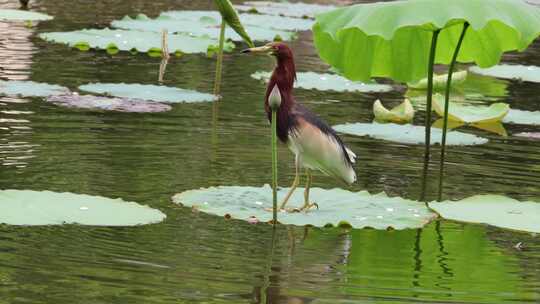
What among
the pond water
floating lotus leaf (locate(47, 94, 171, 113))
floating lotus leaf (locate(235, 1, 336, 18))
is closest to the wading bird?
the pond water

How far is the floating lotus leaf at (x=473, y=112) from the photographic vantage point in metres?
12.0

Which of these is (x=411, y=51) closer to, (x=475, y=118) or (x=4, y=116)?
(x=475, y=118)

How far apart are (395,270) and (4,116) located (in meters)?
4.88

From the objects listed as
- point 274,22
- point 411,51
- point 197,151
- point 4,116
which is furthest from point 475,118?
point 274,22

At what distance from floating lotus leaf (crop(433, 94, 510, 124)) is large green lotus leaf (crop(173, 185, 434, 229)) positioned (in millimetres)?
3779

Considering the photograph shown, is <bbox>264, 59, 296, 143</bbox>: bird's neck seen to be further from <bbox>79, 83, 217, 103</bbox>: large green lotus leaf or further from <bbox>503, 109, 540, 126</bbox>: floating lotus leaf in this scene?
<bbox>503, 109, 540, 126</bbox>: floating lotus leaf

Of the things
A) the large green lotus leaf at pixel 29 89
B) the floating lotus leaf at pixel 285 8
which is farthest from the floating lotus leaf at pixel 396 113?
the floating lotus leaf at pixel 285 8

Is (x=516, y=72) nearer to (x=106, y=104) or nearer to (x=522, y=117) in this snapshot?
(x=522, y=117)

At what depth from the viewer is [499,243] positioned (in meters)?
7.71

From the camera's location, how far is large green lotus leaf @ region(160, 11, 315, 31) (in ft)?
58.8

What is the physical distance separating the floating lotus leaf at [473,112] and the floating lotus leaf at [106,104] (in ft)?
7.68

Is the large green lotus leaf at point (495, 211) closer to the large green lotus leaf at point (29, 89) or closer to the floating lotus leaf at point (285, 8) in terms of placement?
the large green lotus leaf at point (29, 89)

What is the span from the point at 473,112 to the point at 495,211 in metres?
4.46

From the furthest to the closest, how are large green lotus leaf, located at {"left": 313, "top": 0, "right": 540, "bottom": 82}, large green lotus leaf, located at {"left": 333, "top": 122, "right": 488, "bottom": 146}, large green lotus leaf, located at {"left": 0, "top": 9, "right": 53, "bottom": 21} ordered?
large green lotus leaf, located at {"left": 0, "top": 9, "right": 53, "bottom": 21}
large green lotus leaf, located at {"left": 333, "top": 122, "right": 488, "bottom": 146}
large green lotus leaf, located at {"left": 313, "top": 0, "right": 540, "bottom": 82}
